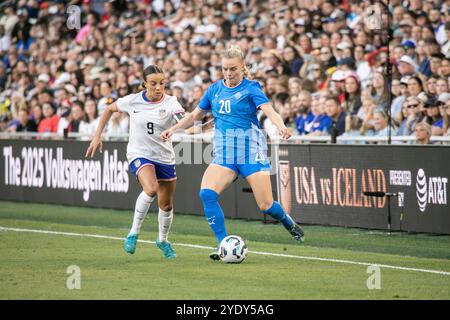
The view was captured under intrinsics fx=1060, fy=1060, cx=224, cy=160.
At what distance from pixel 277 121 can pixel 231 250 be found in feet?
5.14

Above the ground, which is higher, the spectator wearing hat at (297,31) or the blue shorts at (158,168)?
the spectator wearing hat at (297,31)

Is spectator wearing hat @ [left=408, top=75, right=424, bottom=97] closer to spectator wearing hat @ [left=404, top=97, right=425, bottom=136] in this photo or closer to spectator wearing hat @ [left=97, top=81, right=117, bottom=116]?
spectator wearing hat @ [left=404, top=97, right=425, bottom=136]

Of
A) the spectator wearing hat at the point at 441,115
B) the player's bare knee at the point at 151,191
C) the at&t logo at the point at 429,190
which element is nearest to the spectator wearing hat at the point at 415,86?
the spectator wearing hat at the point at 441,115

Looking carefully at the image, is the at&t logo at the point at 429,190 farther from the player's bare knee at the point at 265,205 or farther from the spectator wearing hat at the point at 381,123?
the player's bare knee at the point at 265,205

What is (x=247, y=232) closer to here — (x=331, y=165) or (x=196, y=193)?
(x=331, y=165)

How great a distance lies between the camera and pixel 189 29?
82.1 ft

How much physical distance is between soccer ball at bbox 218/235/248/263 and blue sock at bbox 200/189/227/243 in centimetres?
17

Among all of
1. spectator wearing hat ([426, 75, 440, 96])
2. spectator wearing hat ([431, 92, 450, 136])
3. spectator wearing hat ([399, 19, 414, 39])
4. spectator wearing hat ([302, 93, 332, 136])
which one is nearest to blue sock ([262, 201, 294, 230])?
spectator wearing hat ([431, 92, 450, 136])

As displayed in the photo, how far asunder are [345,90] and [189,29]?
7177mm

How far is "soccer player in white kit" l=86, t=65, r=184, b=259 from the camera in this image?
41.9 ft

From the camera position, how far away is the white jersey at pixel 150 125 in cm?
1290

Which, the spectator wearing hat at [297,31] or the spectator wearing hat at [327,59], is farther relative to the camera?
the spectator wearing hat at [297,31]

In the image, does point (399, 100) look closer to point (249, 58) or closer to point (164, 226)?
point (249, 58)

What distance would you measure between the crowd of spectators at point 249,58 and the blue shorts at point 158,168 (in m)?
4.43
